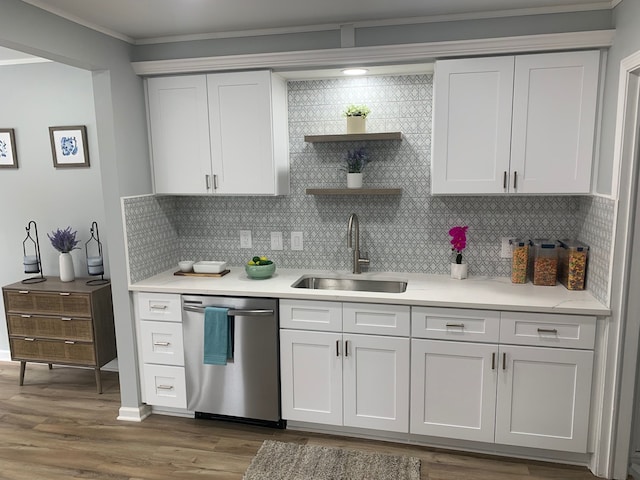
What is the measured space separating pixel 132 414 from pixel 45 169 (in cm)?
206

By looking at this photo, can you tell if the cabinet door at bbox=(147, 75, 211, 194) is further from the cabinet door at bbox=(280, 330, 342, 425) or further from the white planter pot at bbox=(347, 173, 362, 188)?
the cabinet door at bbox=(280, 330, 342, 425)

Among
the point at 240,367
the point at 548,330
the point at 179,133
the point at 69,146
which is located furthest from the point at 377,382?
the point at 69,146

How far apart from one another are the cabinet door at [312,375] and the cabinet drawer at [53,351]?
60.8 inches

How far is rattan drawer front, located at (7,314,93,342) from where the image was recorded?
3.46 meters

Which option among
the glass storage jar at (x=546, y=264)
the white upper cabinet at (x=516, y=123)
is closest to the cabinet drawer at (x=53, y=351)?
the white upper cabinet at (x=516, y=123)

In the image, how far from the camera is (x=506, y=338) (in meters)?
2.57

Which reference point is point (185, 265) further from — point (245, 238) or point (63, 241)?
point (63, 241)

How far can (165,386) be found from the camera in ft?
10.3

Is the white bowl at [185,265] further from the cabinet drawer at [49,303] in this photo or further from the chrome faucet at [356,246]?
the chrome faucet at [356,246]

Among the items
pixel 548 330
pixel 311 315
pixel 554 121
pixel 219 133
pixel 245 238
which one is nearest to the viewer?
pixel 548 330

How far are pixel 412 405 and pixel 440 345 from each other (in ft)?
1.32

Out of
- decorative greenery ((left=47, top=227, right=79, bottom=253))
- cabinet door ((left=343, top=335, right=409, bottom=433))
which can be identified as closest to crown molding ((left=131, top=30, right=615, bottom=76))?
decorative greenery ((left=47, top=227, right=79, bottom=253))

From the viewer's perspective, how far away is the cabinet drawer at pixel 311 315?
279 cm

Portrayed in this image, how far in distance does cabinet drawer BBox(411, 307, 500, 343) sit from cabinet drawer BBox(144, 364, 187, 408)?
5.07 feet
